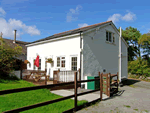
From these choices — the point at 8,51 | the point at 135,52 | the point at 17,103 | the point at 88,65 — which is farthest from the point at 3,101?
the point at 135,52

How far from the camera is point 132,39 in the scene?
29625 mm

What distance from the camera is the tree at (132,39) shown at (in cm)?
2920

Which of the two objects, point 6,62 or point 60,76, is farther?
point 6,62

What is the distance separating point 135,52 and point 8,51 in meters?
28.0

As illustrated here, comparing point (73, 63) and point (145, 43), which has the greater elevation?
point (145, 43)

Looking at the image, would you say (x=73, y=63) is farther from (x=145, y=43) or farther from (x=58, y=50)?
(x=145, y=43)

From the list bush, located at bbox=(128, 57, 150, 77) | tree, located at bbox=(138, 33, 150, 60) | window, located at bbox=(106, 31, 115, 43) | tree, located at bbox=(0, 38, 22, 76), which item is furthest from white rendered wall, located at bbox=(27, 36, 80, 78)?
tree, located at bbox=(138, 33, 150, 60)

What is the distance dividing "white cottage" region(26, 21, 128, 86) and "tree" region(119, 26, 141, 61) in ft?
48.1

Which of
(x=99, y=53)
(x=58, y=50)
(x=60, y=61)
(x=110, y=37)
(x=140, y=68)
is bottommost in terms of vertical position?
(x=140, y=68)

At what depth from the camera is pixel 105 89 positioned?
785 cm

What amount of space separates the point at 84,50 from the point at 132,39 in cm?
2267

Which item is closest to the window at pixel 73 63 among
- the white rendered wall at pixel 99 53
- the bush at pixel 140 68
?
the white rendered wall at pixel 99 53

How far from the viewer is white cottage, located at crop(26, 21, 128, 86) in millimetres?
10969

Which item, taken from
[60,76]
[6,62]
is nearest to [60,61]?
[60,76]
